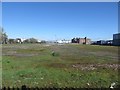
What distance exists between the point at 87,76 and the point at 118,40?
113625mm

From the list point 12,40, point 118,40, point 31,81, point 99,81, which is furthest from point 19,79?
point 12,40

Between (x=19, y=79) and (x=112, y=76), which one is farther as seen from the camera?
(x=112, y=76)

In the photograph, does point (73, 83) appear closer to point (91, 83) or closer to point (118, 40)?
point (91, 83)

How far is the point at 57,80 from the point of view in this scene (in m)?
15.6

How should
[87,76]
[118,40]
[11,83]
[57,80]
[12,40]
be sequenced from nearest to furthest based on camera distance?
1. [11,83]
2. [57,80]
3. [87,76]
4. [118,40]
5. [12,40]

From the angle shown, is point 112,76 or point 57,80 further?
point 112,76

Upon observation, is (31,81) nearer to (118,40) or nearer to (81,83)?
(81,83)

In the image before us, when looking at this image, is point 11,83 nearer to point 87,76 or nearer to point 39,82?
point 39,82

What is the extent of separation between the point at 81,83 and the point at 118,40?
116 meters

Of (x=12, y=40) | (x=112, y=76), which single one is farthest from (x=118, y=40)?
(x=112, y=76)

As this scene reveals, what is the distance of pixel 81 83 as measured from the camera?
14.4 m

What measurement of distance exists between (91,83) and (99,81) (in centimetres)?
92

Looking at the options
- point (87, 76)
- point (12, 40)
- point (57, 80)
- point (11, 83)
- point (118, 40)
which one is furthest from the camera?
point (12, 40)

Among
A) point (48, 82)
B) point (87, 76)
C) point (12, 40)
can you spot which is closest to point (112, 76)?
point (87, 76)
